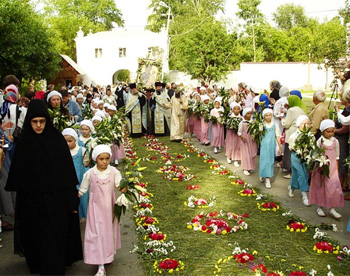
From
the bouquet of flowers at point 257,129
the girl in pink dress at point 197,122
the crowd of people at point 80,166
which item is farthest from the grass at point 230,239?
the girl in pink dress at point 197,122

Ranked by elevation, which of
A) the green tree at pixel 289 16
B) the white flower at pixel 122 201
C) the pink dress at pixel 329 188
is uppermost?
the green tree at pixel 289 16

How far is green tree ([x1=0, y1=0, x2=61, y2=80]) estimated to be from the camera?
1630 cm

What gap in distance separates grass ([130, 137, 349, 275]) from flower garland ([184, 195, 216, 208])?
0.32 feet

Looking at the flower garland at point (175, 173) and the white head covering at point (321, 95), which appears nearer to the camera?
the white head covering at point (321, 95)

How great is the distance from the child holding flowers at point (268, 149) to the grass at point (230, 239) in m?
0.74

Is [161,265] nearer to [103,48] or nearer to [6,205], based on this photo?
[6,205]

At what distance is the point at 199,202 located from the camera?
7.71 metres

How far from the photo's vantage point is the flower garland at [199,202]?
25.0ft

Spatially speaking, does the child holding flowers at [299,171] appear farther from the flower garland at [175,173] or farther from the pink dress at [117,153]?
the pink dress at [117,153]

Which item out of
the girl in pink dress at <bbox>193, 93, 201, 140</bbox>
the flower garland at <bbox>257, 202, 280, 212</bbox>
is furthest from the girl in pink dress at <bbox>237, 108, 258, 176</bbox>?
the girl in pink dress at <bbox>193, 93, 201, 140</bbox>

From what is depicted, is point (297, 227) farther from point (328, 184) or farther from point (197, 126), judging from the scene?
point (197, 126)

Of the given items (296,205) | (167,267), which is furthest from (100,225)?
(296,205)

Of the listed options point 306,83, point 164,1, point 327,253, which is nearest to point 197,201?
point 327,253

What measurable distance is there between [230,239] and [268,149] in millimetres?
3453
